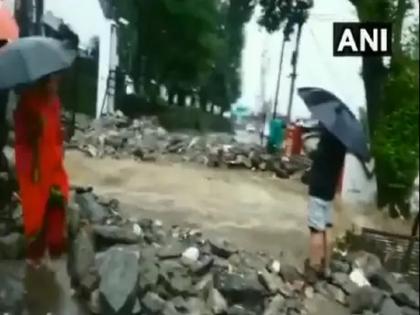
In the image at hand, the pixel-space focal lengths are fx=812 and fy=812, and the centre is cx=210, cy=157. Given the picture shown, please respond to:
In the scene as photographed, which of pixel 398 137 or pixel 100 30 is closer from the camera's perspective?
pixel 398 137

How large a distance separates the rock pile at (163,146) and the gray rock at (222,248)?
0.11 m

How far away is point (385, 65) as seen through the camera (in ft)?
3.39

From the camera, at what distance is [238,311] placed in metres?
1.07

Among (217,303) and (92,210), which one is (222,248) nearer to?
(217,303)

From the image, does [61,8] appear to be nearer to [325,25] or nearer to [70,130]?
[70,130]

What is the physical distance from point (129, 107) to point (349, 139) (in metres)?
0.31

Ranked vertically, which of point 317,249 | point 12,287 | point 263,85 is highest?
point 263,85

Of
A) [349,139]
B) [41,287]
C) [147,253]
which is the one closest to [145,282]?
[147,253]

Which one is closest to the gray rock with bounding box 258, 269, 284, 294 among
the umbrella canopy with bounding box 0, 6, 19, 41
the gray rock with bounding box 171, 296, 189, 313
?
the gray rock with bounding box 171, 296, 189, 313

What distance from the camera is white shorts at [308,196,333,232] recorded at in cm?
107

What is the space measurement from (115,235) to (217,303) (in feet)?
0.57

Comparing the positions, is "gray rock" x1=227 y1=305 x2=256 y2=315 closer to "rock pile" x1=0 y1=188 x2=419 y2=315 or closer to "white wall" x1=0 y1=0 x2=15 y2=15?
"rock pile" x1=0 y1=188 x2=419 y2=315

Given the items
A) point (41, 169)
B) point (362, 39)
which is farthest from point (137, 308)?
point (362, 39)

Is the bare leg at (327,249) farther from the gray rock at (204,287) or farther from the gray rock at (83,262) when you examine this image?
the gray rock at (83,262)
